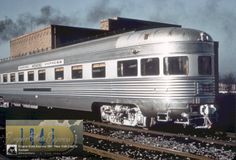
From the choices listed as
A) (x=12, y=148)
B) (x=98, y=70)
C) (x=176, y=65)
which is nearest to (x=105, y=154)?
(x=12, y=148)

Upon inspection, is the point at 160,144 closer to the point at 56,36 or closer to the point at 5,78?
the point at 5,78

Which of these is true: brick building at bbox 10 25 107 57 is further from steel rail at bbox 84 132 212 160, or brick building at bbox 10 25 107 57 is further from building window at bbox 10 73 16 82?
steel rail at bbox 84 132 212 160

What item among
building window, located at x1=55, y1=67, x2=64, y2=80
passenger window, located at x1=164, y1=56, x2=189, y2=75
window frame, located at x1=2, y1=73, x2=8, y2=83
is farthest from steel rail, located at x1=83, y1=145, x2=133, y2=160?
window frame, located at x1=2, y1=73, x2=8, y2=83

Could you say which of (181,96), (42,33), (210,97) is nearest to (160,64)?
(181,96)

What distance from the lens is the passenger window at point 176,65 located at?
1101cm

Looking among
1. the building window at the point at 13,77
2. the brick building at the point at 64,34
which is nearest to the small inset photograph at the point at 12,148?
the building window at the point at 13,77

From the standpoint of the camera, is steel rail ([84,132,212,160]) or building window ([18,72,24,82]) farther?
building window ([18,72,24,82])

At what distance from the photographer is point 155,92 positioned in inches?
437

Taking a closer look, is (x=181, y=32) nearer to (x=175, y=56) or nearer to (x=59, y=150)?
(x=175, y=56)

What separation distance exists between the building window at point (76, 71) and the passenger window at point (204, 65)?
200 inches

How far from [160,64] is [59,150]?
553 cm

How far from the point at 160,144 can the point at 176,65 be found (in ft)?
9.31

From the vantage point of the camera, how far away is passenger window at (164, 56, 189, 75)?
11.0 metres

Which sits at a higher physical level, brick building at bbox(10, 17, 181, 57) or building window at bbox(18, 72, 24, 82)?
brick building at bbox(10, 17, 181, 57)
